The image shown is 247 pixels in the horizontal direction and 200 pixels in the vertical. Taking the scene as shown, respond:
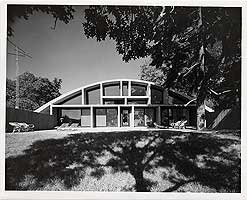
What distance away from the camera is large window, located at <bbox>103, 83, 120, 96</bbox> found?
2885mm

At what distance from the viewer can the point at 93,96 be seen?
120 inches

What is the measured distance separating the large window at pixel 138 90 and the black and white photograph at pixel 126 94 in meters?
0.01

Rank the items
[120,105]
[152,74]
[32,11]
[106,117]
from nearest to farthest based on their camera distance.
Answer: [32,11] < [152,74] < [120,105] < [106,117]

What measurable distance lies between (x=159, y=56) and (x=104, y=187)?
5.58 feet

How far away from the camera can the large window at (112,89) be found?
9.46 ft

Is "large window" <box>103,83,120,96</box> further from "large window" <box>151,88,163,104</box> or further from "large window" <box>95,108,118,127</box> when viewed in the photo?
"large window" <box>151,88,163,104</box>

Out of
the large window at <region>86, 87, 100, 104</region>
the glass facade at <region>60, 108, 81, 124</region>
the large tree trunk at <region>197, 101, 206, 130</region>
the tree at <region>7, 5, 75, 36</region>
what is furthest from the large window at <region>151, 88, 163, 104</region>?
the tree at <region>7, 5, 75, 36</region>

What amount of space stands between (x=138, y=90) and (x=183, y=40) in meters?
0.82

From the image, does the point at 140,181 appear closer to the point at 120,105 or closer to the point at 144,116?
the point at 144,116

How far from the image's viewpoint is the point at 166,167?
Result: 2.88m

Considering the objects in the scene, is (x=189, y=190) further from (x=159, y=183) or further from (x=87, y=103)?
(x=87, y=103)

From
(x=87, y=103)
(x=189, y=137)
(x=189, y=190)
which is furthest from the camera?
(x=87, y=103)

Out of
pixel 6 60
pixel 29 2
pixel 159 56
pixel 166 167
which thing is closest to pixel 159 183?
pixel 166 167

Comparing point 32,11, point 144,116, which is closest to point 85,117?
point 144,116
